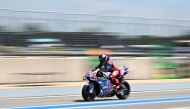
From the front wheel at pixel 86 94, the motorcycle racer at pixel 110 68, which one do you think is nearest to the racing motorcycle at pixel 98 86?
the front wheel at pixel 86 94

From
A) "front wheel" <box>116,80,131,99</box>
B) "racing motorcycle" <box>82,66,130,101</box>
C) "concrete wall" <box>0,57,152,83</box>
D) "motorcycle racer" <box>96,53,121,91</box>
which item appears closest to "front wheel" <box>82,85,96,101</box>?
"racing motorcycle" <box>82,66,130,101</box>

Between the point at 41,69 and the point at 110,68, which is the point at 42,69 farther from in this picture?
the point at 110,68

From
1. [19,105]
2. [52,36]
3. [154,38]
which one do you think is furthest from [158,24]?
[19,105]

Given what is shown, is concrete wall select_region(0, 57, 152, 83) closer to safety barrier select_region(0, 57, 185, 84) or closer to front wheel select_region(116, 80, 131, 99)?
safety barrier select_region(0, 57, 185, 84)

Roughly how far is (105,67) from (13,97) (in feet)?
11.2

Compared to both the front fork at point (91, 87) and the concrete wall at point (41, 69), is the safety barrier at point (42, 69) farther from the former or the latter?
the front fork at point (91, 87)

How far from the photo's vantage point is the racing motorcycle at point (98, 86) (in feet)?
41.5

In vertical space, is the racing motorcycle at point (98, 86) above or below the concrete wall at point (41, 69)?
below

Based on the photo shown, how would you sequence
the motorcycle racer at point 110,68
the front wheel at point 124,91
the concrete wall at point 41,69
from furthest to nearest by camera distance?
1. the concrete wall at point 41,69
2. the front wheel at point 124,91
3. the motorcycle racer at point 110,68

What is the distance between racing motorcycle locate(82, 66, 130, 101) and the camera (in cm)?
1264

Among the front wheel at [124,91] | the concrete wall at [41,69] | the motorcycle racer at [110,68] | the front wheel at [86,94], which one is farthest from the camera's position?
the concrete wall at [41,69]

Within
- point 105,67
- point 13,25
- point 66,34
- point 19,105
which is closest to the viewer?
point 19,105

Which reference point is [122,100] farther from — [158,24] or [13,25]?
[158,24]

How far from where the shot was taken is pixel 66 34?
2086 centimetres
